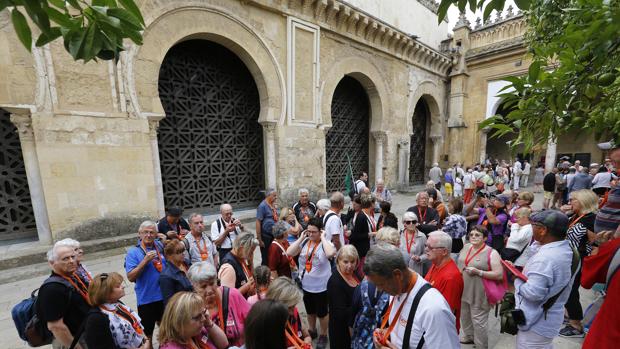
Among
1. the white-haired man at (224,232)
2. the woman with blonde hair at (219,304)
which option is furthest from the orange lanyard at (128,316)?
the white-haired man at (224,232)

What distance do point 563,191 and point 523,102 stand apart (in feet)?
30.5

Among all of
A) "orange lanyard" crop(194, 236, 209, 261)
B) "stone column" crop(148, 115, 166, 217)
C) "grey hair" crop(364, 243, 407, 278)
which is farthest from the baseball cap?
"stone column" crop(148, 115, 166, 217)

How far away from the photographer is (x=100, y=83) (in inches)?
207

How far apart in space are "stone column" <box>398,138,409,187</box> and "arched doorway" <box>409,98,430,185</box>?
2.30 metres

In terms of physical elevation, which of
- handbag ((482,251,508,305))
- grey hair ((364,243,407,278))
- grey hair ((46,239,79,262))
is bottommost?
handbag ((482,251,508,305))

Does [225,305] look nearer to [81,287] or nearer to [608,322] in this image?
[81,287]

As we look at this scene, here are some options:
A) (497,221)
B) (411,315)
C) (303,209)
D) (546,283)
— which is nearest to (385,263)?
(411,315)

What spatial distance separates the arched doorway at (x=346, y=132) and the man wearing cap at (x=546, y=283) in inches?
338

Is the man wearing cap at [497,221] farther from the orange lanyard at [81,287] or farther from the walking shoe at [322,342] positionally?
the orange lanyard at [81,287]

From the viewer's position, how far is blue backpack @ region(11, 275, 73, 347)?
1.93m

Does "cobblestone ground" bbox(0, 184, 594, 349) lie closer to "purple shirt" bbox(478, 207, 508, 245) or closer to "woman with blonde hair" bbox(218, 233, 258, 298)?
"purple shirt" bbox(478, 207, 508, 245)

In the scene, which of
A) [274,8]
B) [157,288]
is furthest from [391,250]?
[274,8]

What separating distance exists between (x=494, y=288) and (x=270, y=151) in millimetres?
6306

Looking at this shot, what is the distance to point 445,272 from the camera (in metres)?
2.23
